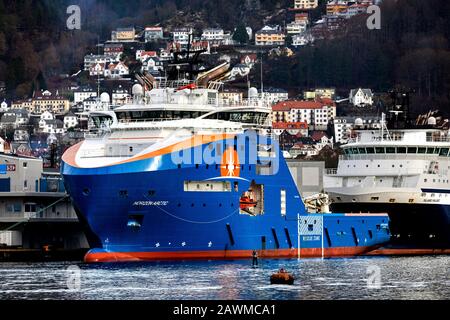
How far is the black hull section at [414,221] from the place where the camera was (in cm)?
9494

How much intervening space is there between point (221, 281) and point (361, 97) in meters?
128

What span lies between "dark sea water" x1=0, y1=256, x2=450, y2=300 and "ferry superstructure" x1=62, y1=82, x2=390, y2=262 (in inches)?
59.9

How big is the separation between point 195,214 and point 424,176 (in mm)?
20132

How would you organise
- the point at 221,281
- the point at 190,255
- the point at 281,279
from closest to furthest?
the point at 281,279, the point at 221,281, the point at 190,255

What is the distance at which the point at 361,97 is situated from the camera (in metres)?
196

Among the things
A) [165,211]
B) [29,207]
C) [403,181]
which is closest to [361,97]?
[403,181]

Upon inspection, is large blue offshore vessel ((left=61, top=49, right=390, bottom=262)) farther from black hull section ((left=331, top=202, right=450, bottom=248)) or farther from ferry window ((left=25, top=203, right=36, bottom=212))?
ferry window ((left=25, top=203, right=36, bottom=212))

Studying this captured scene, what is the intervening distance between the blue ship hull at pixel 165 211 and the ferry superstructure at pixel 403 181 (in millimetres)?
11938

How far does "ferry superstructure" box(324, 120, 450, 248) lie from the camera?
9519 centimetres

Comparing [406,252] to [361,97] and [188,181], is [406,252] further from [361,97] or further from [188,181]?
[361,97]

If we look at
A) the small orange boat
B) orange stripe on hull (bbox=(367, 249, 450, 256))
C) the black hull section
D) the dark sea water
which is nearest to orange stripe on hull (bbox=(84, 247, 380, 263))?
the dark sea water
